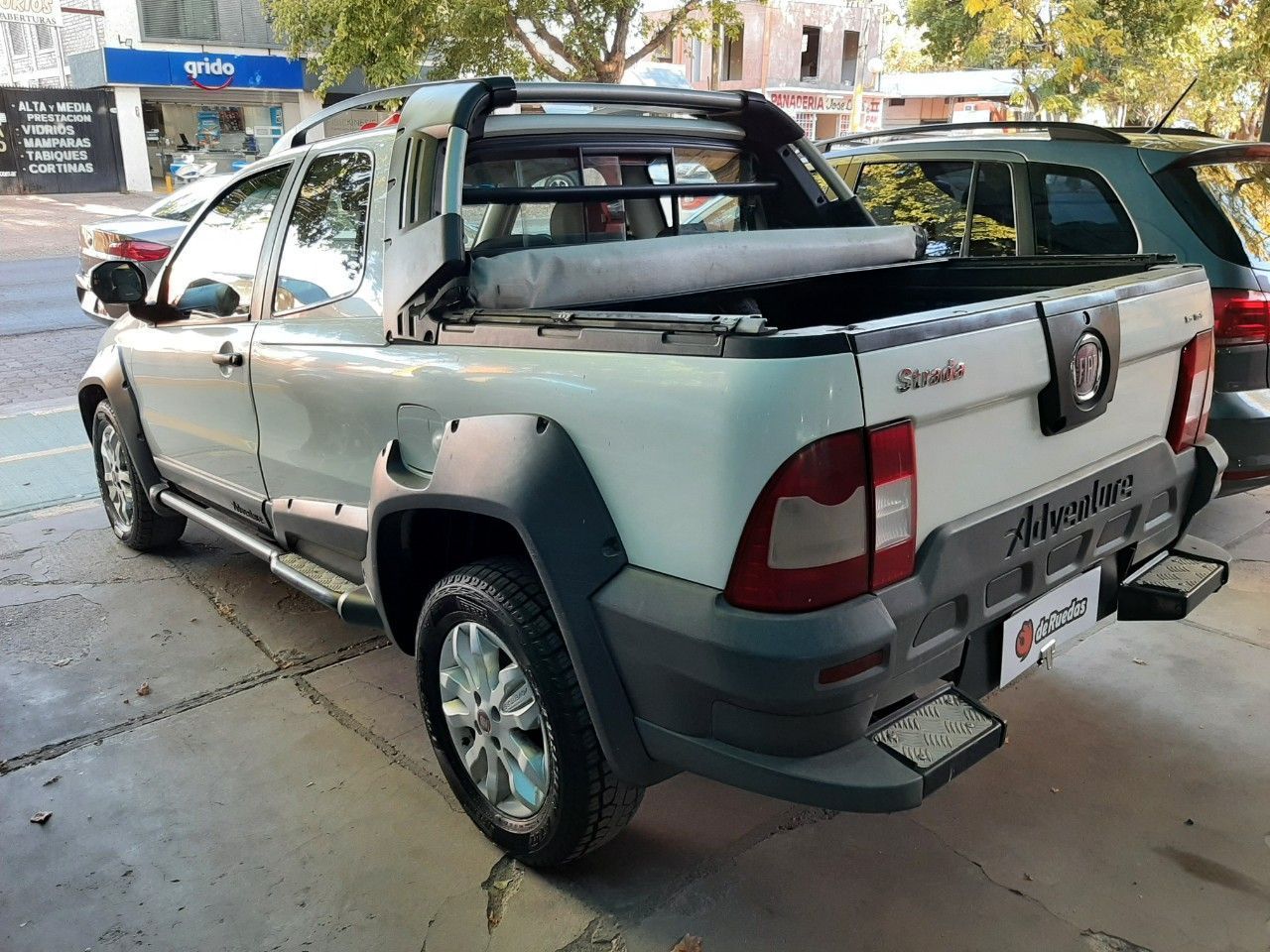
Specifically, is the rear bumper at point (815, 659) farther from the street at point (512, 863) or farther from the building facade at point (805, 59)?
the building facade at point (805, 59)

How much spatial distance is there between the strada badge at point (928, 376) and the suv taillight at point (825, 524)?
0.26ft

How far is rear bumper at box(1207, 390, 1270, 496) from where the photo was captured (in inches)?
162

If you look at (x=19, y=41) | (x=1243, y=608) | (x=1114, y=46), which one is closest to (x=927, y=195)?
(x=1243, y=608)

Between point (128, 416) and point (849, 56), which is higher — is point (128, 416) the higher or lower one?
the lower one

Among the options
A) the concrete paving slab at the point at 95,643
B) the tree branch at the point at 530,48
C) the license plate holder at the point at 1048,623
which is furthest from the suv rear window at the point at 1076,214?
the tree branch at the point at 530,48

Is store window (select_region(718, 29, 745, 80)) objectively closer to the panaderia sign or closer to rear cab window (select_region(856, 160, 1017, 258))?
the panaderia sign

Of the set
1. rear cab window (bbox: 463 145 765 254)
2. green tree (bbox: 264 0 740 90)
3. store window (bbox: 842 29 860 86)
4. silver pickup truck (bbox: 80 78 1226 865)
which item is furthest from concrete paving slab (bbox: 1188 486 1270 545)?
store window (bbox: 842 29 860 86)

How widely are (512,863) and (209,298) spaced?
94.3 inches

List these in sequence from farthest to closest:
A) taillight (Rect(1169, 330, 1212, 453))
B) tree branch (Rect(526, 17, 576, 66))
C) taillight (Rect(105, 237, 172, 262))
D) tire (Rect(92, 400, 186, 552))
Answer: tree branch (Rect(526, 17, 576, 66))
taillight (Rect(105, 237, 172, 262))
tire (Rect(92, 400, 186, 552))
taillight (Rect(1169, 330, 1212, 453))

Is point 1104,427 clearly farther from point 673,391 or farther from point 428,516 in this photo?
point 428,516

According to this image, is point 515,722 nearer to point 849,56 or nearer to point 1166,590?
point 1166,590

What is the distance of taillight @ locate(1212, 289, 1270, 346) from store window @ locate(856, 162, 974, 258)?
1315 millimetres

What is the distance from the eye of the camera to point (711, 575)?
2039 mm

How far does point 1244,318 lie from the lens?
413 centimetres
